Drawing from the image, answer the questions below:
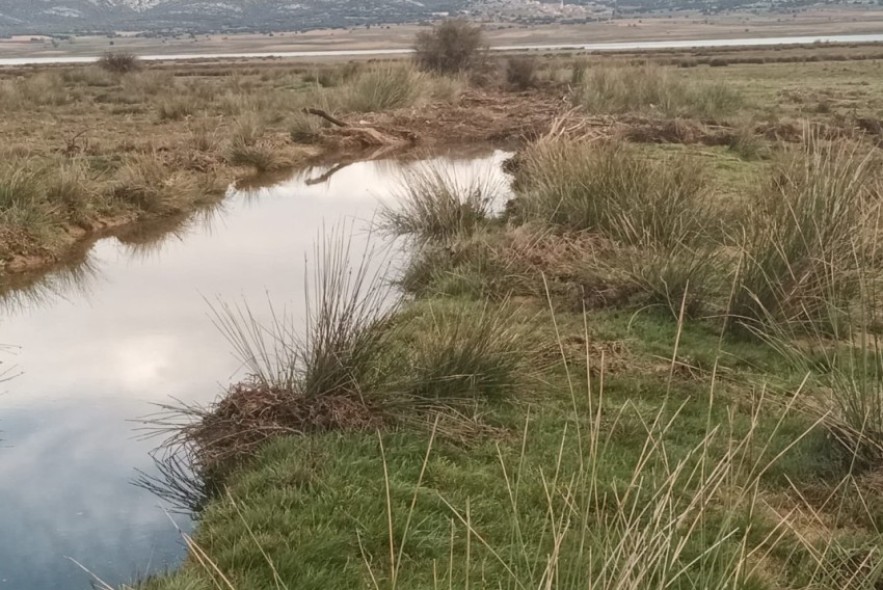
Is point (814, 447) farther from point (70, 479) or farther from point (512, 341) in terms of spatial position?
point (70, 479)

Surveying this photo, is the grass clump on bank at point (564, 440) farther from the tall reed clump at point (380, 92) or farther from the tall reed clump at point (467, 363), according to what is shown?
the tall reed clump at point (380, 92)

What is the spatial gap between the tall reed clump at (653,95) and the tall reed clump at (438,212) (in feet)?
30.2

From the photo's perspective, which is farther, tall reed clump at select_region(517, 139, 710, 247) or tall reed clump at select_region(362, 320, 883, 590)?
tall reed clump at select_region(517, 139, 710, 247)

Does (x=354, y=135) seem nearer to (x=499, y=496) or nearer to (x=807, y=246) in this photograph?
(x=807, y=246)

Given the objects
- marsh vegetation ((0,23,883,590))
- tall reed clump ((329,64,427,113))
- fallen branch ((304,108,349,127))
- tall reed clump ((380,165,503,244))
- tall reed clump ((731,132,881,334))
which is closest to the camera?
marsh vegetation ((0,23,883,590))

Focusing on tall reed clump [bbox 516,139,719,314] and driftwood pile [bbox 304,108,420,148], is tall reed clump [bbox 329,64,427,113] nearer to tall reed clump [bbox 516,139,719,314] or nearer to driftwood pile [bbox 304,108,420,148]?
driftwood pile [bbox 304,108,420,148]

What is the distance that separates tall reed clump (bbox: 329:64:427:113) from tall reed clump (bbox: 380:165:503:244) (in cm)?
1026

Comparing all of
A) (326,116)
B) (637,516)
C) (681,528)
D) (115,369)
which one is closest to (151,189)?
(115,369)

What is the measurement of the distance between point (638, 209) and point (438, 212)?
7.53 feet

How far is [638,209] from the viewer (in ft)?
23.0

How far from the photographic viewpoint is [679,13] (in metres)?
167

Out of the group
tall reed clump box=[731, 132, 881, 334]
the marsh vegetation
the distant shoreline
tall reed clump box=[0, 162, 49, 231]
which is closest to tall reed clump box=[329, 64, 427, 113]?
the marsh vegetation

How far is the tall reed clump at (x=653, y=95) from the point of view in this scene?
58.9ft

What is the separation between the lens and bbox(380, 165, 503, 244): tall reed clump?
8406 millimetres
